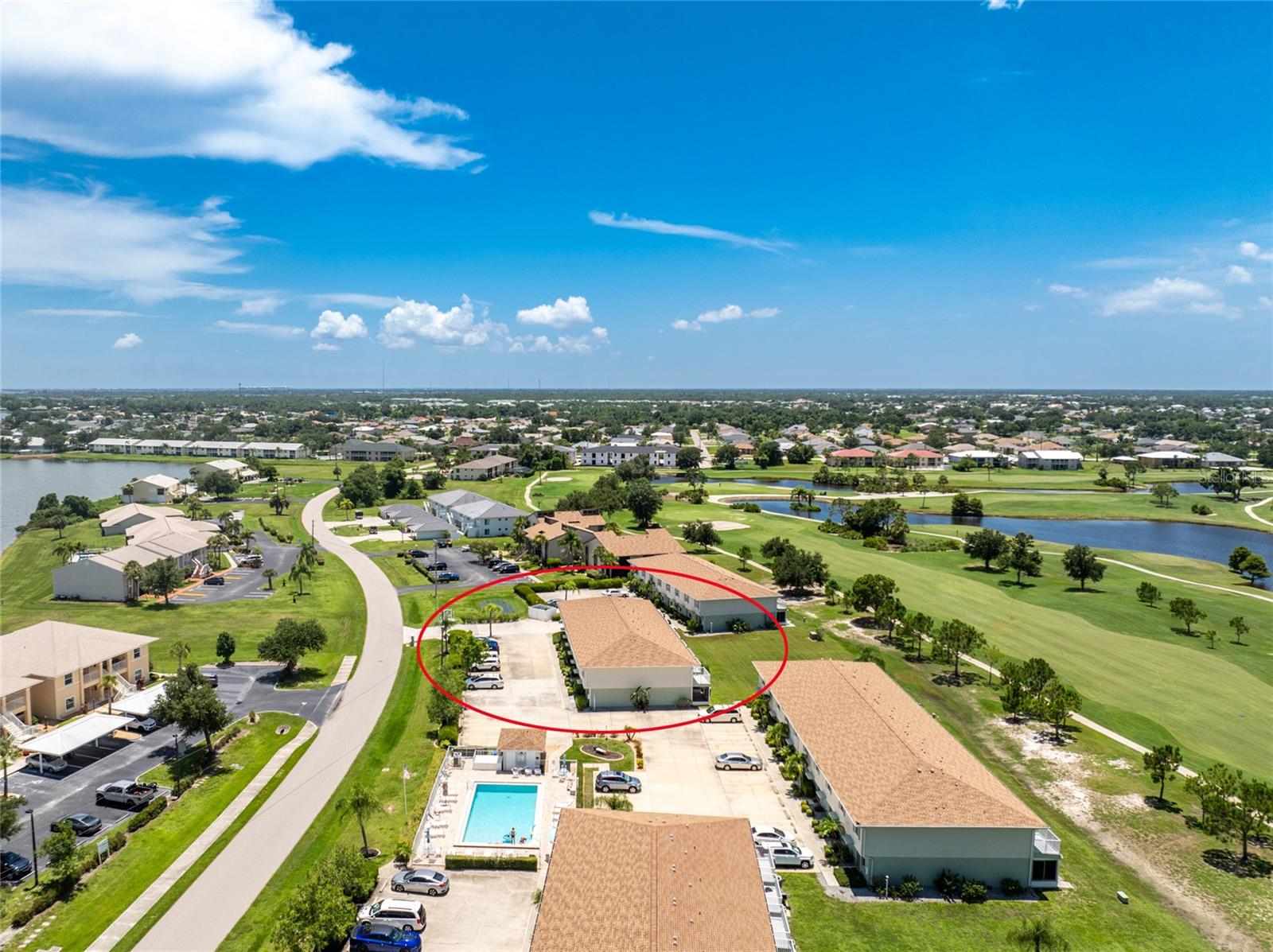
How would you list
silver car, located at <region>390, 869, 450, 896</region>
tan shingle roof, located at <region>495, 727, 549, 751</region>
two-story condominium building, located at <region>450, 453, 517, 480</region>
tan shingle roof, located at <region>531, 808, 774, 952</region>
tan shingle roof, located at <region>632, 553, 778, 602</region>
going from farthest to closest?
1. two-story condominium building, located at <region>450, 453, 517, 480</region>
2. tan shingle roof, located at <region>632, 553, 778, 602</region>
3. tan shingle roof, located at <region>495, 727, 549, 751</region>
4. silver car, located at <region>390, 869, 450, 896</region>
5. tan shingle roof, located at <region>531, 808, 774, 952</region>

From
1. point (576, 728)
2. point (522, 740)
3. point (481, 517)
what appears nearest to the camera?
point (522, 740)

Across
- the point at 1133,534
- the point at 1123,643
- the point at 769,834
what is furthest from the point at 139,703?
the point at 1133,534

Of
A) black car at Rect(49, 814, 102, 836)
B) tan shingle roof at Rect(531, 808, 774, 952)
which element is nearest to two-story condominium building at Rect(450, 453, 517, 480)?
black car at Rect(49, 814, 102, 836)

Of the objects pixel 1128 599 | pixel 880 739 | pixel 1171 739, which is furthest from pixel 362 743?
pixel 1128 599

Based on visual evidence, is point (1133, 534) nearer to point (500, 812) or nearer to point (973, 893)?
point (973, 893)

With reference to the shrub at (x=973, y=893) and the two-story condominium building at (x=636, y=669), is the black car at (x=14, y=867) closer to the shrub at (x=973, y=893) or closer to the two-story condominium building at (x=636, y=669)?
the two-story condominium building at (x=636, y=669)

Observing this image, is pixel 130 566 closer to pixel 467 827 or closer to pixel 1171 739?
pixel 467 827

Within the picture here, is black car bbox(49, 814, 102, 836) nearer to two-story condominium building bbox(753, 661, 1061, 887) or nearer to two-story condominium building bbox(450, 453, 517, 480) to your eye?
two-story condominium building bbox(753, 661, 1061, 887)
